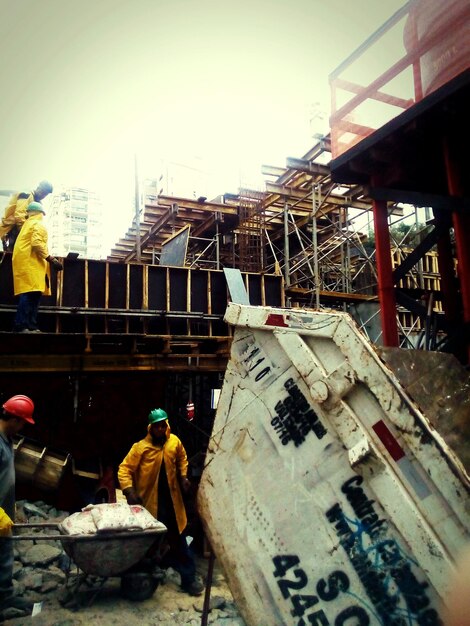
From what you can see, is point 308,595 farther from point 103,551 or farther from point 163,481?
point 163,481

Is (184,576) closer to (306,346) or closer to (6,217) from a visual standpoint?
(306,346)

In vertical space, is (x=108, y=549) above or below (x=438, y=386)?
below

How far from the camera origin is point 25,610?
4.28 meters

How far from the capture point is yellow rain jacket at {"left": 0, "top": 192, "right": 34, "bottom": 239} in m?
7.25

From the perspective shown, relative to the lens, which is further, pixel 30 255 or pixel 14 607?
pixel 30 255

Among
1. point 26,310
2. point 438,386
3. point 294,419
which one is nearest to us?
point 294,419

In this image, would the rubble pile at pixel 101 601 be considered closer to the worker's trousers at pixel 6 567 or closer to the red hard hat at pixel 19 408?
the worker's trousers at pixel 6 567

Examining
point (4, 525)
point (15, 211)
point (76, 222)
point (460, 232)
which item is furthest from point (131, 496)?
point (76, 222)

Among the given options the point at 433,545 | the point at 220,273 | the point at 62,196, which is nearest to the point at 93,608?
the point at 433,545

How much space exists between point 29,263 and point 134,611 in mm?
4683

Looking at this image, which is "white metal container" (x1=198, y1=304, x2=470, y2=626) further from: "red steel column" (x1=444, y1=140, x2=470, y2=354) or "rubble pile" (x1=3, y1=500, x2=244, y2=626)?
"red steel column" (x1=444, y1=140, x2=470, y2=354)

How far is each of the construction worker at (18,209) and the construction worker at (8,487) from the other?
3882 millimetres

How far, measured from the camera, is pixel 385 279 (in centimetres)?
695

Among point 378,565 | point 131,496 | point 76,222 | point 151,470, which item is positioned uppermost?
point 76,222
